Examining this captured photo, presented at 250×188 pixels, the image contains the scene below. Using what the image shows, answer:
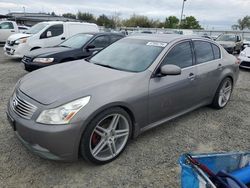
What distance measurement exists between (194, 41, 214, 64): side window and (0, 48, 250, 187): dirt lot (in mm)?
1105

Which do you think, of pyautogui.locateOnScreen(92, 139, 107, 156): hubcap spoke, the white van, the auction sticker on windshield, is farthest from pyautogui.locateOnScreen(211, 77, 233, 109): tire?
the white van

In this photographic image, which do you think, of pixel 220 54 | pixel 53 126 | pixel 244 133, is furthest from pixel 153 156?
pixel 220 54

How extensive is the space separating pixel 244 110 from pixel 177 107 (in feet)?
7.01

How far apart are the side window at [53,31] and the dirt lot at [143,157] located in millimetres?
5741

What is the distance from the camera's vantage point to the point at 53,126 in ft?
7.89

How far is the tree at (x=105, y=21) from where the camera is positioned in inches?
Result: 2320

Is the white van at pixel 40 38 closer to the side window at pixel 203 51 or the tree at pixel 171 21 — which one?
the side window at pixel 203 51

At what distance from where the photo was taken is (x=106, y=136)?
286 centimetres

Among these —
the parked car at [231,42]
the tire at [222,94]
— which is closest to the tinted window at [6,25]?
the parked car at [231,42]

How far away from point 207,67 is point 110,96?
2.24 metres

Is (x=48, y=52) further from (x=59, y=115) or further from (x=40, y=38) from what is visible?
(x=59, y=115)

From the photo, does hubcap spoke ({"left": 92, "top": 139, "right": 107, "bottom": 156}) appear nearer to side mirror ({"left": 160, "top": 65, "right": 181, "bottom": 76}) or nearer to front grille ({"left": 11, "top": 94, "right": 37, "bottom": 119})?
front grille ({"left": 11, "top": 94, "right": 37, "bottom": 119})

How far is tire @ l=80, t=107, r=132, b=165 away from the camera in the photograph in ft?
8.59

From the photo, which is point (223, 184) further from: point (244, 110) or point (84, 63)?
point (244, 110)
